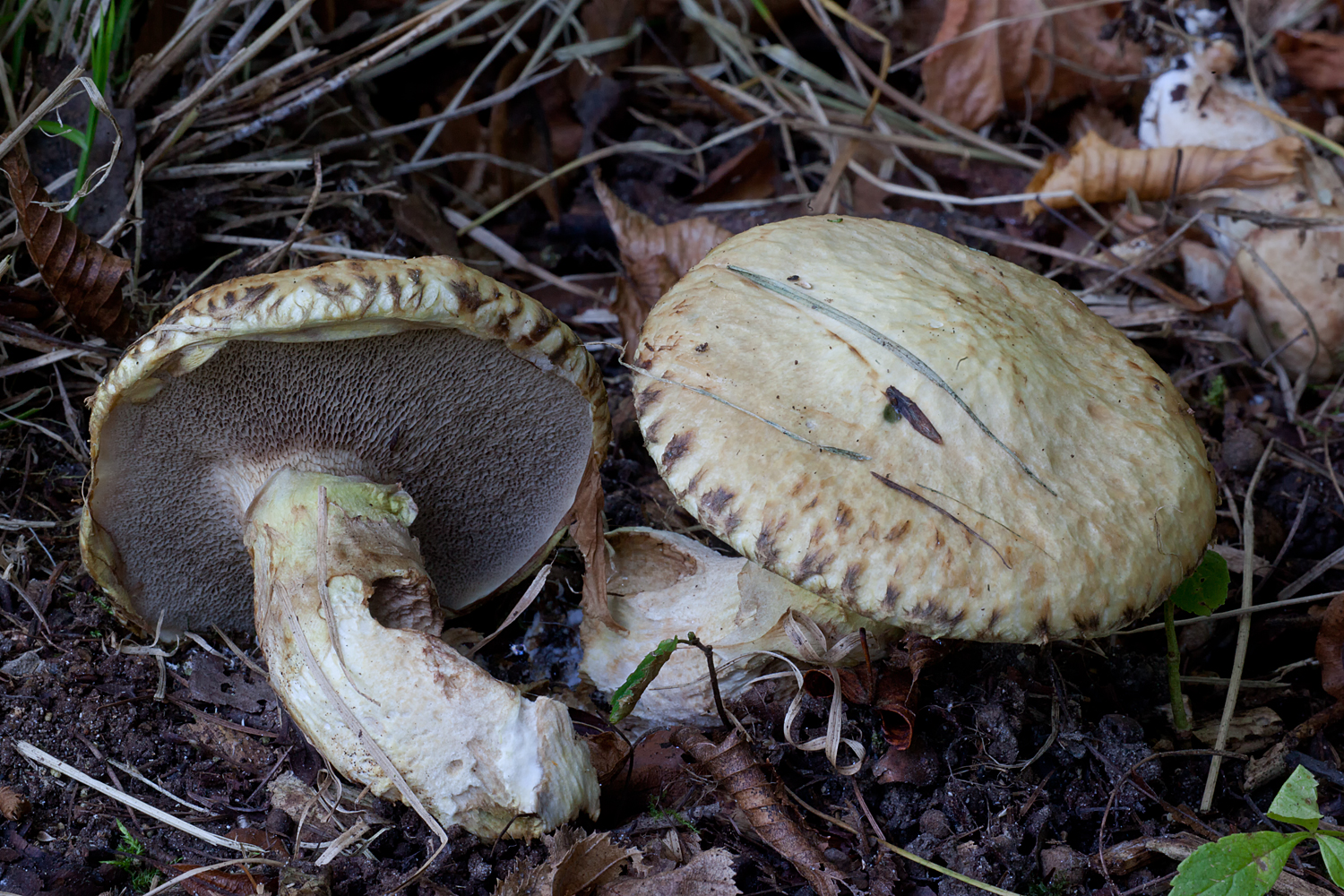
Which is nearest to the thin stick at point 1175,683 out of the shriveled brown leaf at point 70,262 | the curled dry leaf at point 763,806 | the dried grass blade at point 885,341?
the dried grass blade at point 885,341

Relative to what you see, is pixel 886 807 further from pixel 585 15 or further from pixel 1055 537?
pixel 585 15

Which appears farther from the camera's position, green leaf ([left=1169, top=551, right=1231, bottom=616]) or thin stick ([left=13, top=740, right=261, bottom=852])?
green leaf ([left=1169, top=551, right=1231, bottom=616])

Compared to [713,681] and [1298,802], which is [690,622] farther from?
[1298,802]

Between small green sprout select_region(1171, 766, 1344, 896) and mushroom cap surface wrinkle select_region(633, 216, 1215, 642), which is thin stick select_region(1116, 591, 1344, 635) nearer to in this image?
mushroom cap surface wrinkle select_region(633, 216, 1215, 642)

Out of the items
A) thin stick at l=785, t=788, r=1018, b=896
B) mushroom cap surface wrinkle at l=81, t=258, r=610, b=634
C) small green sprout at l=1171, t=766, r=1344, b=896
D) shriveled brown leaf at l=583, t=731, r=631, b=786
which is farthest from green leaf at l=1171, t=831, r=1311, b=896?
mushroom cap surface wrinkle at l=81, t=258, r=610, b=634

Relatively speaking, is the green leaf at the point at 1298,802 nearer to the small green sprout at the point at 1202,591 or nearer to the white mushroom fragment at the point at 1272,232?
the small green sprout at the point at 1202,591
